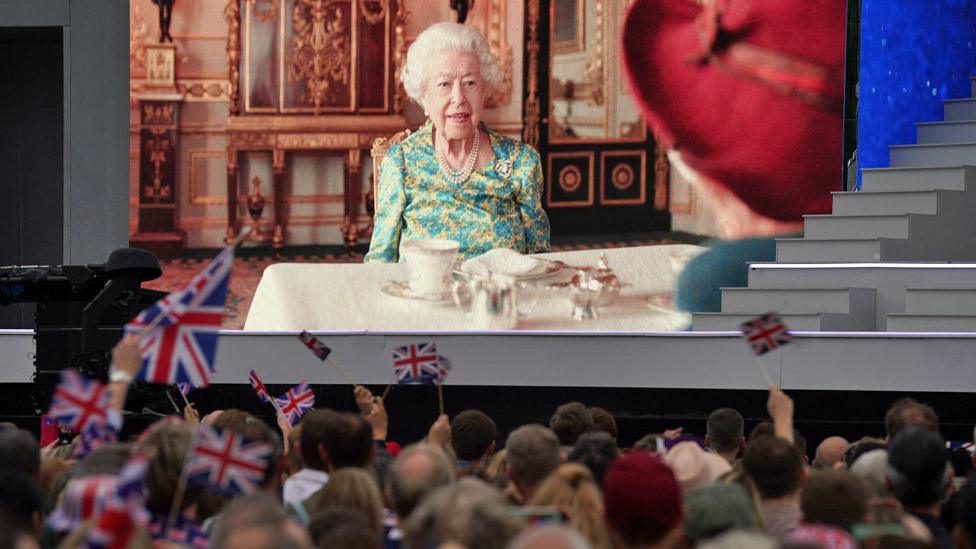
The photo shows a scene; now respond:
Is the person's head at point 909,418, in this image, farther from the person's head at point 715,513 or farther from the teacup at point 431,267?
the teacup at point 431,267

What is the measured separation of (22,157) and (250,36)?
2033mm

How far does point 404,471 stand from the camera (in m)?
3.20

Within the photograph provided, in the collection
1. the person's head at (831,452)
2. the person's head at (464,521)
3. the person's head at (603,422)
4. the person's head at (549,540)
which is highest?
the person's head at (549,540)

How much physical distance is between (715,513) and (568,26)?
5.55 m

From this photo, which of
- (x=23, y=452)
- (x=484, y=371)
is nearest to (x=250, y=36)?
(x=484, y=371)

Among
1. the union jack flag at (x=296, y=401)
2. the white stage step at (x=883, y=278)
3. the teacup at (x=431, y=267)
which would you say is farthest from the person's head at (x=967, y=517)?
the teacup at (x=431, y=267)

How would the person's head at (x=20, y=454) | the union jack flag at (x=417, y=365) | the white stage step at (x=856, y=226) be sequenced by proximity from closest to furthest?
the person's head at (x=20, y=454) → the union jack flag at (x=417, y=365) → the white stage step at (x=856, y=226)

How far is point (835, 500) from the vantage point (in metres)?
3.01

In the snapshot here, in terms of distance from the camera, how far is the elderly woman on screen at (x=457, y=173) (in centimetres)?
739

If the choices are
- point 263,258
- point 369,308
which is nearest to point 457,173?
point 369,308

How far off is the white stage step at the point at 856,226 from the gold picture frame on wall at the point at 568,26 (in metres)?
1.54

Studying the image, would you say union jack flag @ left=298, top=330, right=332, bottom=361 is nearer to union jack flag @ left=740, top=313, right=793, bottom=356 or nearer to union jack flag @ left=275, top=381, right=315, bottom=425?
union jack flag @ left=275, top=381, right=315, bottom=425

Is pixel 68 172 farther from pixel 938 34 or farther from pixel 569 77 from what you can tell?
pixel 938 34

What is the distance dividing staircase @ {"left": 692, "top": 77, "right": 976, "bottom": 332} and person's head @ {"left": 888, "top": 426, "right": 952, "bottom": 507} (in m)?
3.41
